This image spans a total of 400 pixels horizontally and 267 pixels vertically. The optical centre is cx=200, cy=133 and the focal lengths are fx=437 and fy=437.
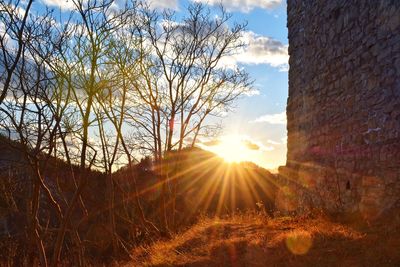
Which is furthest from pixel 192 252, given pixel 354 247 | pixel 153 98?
pixel 153 98

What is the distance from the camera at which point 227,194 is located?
89.6 ft

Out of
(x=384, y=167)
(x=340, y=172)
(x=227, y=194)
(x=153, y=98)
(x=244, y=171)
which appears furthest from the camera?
(x=244, y=171)

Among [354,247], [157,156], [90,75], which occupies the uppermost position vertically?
[90,75]

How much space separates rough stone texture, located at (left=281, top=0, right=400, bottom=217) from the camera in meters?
6.03

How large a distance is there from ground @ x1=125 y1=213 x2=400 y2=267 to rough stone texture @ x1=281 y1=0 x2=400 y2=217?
728 mm

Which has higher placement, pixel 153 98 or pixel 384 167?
pixel 153 98

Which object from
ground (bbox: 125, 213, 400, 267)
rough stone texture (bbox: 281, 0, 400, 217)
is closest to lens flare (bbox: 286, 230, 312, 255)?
ground (bbox: 125, 213, 400, 267)

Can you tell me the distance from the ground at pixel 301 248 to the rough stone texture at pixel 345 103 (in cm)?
73

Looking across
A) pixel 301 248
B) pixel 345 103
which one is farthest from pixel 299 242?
pixel 345 103

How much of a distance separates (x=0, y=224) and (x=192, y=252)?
1157 cm

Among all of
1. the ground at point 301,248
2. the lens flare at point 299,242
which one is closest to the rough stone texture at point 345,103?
the ground at point 301,248

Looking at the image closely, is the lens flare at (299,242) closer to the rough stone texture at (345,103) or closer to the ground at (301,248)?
the ground at (301,248)

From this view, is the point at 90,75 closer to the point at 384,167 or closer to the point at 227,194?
the point at 384,167

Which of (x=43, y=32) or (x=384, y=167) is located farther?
(x=384, y=167)
